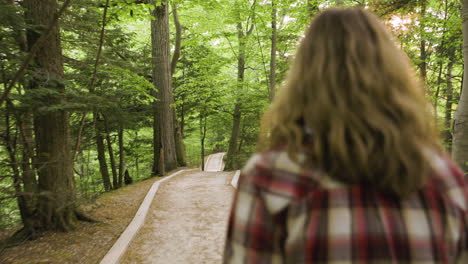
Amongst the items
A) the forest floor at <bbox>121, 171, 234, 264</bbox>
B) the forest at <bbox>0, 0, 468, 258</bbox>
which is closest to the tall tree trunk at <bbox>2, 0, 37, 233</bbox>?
the forest at <bbox>0, 0, 468, 258</bbox>

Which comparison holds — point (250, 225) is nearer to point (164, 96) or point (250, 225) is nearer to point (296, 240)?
point (296, 240)

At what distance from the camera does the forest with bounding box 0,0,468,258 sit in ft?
13.3

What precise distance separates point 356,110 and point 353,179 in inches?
9.7

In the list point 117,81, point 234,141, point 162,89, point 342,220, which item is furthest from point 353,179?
point 234,141

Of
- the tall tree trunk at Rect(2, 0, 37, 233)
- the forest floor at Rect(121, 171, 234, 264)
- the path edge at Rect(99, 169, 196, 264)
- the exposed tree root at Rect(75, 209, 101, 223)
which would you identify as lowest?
the forest floor at Rect(121, 171, 234, 264)

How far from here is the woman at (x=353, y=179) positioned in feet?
3.33

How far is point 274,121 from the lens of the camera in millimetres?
1217

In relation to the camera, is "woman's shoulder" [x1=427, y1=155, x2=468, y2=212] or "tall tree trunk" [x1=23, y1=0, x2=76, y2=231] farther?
"tall tree trunk" [x1=23, y1=0, x2=76, y2=231]

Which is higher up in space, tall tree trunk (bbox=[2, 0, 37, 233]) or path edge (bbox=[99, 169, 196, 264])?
tall tree trunk (bbox=[2, 0, 37, 233])

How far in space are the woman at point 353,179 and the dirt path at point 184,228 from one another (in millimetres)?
3946

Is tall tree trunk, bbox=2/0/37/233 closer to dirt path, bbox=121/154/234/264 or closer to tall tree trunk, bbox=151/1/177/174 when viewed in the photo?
dirt path, bbox=121/154/234/264

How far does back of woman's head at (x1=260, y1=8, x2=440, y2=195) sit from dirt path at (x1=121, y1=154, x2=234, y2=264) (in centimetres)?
410

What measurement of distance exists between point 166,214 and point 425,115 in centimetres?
638

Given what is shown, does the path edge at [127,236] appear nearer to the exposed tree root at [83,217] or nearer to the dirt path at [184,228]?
the dirt path at [184,228]
